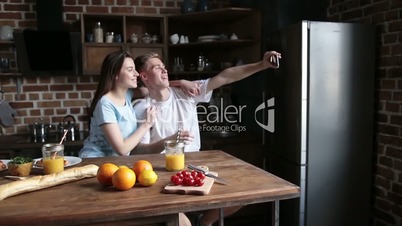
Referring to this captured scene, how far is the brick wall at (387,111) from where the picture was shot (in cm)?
245

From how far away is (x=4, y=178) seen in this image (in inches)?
58.6

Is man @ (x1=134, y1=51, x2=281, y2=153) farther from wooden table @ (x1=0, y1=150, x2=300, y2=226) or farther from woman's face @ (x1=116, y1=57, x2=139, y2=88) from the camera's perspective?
wooden table @ (x1=0, y1=150, x2=300, y2=226)

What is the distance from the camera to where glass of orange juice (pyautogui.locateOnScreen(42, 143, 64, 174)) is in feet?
4.95

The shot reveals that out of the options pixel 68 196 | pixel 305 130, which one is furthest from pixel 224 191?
pixel 305 130

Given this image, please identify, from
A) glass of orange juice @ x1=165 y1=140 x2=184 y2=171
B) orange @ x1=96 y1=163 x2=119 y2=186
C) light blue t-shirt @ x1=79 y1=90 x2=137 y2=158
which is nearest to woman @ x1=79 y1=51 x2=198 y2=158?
light blue t-shirt @ x1=79 y1=90 x2=137 y2=158

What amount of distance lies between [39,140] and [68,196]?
2.16 metres

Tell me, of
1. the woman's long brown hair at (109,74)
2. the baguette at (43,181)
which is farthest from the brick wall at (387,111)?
the baguette at (43,181)

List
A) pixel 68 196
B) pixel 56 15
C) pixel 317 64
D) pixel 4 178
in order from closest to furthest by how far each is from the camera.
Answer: pixel 68 196, pixel 4 178, pixel 317 64, pixel 56 15

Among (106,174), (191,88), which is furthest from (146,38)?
(106,174)

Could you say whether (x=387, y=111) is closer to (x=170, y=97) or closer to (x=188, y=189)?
(x=170, y=97)

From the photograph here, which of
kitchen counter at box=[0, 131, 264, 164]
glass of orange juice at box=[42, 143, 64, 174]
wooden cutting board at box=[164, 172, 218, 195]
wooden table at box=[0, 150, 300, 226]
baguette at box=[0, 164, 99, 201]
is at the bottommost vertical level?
kitchen counter at box=[0, 131, 264, 164]

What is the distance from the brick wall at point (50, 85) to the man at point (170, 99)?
167cm

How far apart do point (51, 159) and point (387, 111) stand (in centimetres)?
225

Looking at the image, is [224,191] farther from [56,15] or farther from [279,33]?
[56,15]
